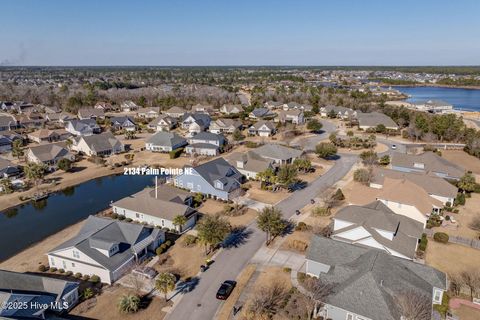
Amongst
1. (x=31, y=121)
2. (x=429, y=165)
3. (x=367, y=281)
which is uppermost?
(x=31, y=121)

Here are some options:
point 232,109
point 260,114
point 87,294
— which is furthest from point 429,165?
point 232,109

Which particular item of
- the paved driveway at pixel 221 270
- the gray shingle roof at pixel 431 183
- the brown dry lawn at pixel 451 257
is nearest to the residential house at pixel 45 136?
the paved driveway at pixel 221 270

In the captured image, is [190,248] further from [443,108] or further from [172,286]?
[443,108]

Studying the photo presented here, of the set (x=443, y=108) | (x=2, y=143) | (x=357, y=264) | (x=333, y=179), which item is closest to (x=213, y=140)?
(x=333, y=179)

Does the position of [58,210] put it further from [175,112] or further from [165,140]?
[175,112]

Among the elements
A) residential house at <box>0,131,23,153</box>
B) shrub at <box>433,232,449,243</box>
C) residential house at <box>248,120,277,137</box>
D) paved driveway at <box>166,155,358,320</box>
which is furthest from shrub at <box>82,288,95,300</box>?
residential house at <box>248,120,277,137</box>

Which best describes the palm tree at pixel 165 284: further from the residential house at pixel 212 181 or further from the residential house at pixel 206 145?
the residential house at pixel 206 145
